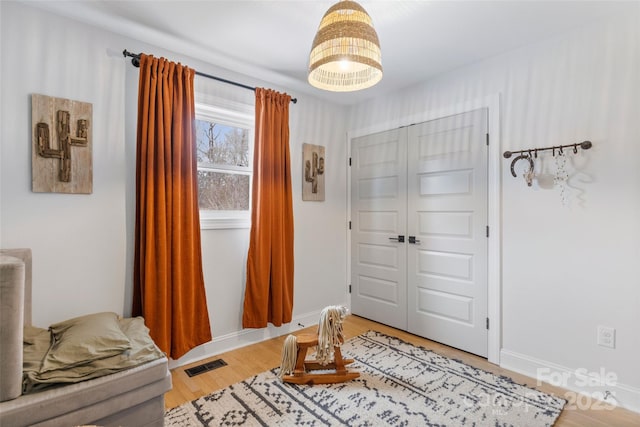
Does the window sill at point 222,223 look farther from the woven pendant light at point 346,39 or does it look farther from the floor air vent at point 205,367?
the woven pendant light at point 346,39

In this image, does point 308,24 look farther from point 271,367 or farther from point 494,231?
point 271,367

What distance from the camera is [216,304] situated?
2.72 metres

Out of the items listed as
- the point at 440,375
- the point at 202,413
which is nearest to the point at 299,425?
the point at 202,413

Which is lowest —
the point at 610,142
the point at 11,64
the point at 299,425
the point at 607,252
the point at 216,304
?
the point at 299,425

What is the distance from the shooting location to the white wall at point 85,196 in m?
1.87

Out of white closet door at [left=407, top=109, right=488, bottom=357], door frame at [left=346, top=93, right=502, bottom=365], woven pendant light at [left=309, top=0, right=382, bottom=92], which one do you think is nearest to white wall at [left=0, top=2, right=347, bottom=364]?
woven pendant light at [left=309, top=0, right=382, bottom=92]

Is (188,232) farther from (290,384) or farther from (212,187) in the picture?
(290,384)

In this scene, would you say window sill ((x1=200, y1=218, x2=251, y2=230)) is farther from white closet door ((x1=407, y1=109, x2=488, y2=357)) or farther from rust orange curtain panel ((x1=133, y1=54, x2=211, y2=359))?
white closet door ((x1=407, y1=109, x2=488, y2=357))

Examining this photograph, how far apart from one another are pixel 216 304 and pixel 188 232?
2.34 feet

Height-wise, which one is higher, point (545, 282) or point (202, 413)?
point (545, 282)

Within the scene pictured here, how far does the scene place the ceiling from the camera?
196 cm

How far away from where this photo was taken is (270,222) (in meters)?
2.90

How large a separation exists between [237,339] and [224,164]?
5.11 ft

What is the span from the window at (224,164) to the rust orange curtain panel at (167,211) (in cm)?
23
